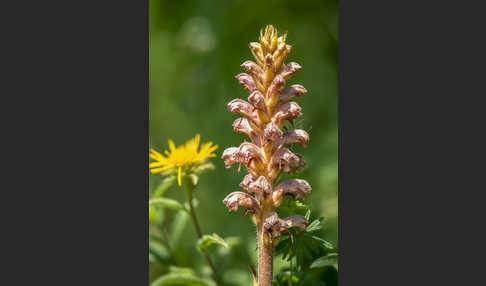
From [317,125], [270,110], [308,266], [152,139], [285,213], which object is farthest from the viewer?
[152,139]

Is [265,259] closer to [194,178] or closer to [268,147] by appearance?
[268,147]

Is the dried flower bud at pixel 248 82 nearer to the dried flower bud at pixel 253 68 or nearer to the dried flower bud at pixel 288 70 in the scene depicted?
the dried flower bud at pixel 253 68

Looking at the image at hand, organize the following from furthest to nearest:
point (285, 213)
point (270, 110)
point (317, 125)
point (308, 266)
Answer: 1. point (317, 125)
2. point (308, 266)
3. point (285, 213)
4. point (270, 110)

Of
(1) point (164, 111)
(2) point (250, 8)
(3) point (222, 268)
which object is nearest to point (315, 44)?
(2) point (250, 8)

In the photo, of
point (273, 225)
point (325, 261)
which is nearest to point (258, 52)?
point (273, 225)

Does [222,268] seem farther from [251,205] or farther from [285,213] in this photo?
[251,205]

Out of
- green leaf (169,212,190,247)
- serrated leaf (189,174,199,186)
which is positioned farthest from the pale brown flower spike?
green leaf (169,212,190,247)
